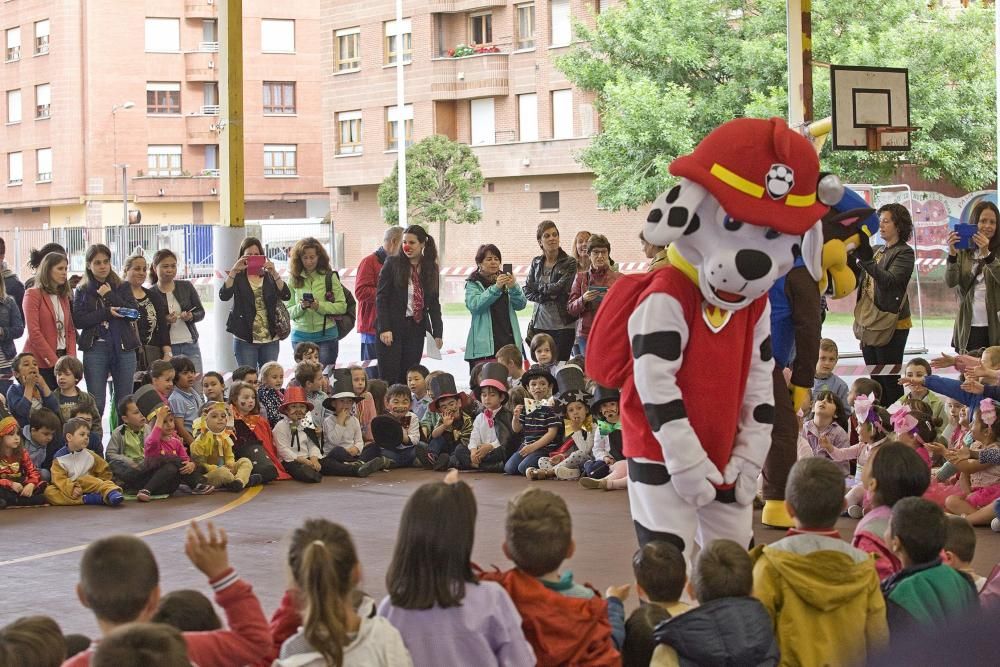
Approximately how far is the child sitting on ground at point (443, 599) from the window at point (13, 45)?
5251 centimetres

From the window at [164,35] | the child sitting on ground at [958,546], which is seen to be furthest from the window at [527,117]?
the child sitting on ground at [958,546]

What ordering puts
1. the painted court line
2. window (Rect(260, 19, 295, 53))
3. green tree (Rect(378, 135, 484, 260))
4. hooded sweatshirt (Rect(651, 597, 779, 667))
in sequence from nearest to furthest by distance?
hooded sweatshirt (Rect(651, 597, 779, 667)) < the painted court line < green tree (Rect(378, 135, 484, 260)) < window (Rect(260, 19, 295, 53))

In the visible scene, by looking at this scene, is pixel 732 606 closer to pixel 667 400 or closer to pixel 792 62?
pixel 667 400

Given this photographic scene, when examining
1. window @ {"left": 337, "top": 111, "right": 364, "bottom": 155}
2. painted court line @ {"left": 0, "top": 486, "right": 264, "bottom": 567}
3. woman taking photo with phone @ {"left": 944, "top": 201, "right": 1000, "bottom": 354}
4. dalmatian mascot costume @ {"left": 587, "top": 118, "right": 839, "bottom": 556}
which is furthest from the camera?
window @ {"left": 337, "top": 111, "right": 364, "bottom": 155}

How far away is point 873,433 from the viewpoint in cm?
841

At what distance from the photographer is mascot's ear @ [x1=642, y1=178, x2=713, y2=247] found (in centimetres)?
486

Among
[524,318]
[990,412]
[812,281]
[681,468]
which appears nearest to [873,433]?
[990,412]

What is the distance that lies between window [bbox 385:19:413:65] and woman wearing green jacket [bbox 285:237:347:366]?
33.4 metres

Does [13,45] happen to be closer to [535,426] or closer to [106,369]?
[106,369]

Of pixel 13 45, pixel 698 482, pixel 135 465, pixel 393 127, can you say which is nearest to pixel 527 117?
pixel 393 127

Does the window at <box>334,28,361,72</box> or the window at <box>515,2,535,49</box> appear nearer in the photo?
the window at <box>515,2,535,49</box>

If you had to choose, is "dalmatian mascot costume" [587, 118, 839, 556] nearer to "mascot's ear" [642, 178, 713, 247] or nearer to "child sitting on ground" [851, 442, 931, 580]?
"mascot's ear" [642, 178, 713, 247]

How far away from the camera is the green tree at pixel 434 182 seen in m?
40.2

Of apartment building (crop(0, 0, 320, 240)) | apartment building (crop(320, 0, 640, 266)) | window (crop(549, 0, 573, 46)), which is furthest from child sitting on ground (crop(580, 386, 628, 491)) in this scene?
apartment building (crop(0, 0, 320, 240))
